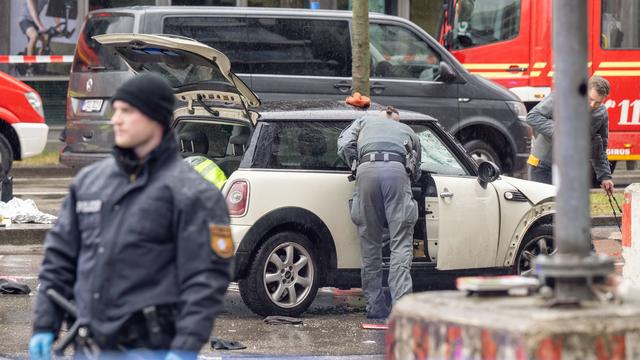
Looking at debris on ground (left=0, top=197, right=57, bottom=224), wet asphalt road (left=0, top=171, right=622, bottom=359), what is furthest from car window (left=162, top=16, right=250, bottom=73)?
wet asphalt road (left=0, top=171, right=622, bottom=359)

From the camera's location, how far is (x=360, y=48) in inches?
512

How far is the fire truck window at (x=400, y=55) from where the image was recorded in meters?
14.4

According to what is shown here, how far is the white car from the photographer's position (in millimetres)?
8773

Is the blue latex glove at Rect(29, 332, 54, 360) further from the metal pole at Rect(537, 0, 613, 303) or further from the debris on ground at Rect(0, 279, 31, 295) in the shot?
the debris on ground at Rect(0, 279, 31, 295)

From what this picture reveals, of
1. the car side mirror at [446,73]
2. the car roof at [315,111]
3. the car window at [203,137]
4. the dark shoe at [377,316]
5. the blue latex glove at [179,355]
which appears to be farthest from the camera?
the car side mirror at [446,73]

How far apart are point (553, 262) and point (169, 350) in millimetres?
1245

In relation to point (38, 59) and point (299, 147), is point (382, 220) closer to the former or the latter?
point (299, 147)

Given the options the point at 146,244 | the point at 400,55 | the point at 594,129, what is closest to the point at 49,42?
the point at 400,55

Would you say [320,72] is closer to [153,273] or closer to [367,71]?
[367,71]

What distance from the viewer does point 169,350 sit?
13.5 feet

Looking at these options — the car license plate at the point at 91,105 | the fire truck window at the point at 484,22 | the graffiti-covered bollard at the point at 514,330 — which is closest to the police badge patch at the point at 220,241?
the graffiti-covered bollard at the point at 514,330

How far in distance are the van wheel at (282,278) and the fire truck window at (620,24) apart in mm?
8757

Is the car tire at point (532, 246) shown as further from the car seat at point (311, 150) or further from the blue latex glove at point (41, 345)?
the blue latex glove at point (41, 345)

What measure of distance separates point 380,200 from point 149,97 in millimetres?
4653
